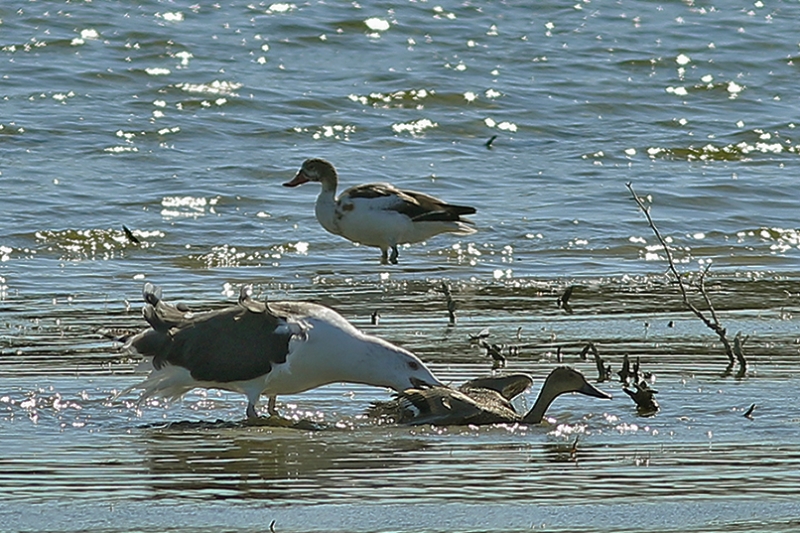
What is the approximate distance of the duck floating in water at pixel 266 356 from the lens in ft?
24.4

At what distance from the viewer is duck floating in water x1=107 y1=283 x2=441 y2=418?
7426mm

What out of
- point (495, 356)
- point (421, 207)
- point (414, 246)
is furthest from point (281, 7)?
point (495, 356)

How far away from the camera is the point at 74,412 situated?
716 centimetres

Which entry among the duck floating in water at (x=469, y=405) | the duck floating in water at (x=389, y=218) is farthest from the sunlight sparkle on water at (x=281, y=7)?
the duck floating in water at (x=469, y=405)

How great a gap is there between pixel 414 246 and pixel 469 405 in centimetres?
835

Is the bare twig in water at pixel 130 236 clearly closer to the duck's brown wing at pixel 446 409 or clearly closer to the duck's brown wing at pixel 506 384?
the duck's brown wing at pixel 506 384

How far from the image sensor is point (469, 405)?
22.9 ft

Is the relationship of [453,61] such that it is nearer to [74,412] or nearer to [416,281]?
[416,281]

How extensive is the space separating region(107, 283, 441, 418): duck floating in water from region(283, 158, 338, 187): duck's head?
7613 millimetres

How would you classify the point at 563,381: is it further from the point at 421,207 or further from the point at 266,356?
the point at 421,207

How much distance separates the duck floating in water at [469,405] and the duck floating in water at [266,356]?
306 millimetres

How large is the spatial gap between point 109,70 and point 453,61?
501 cm

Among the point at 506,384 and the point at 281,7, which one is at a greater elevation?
the point at 281,7

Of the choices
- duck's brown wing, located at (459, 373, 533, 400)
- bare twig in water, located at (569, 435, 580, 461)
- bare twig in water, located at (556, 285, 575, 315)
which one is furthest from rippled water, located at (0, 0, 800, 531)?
duck's brown wing, located at (459, 373, 533, 400)
